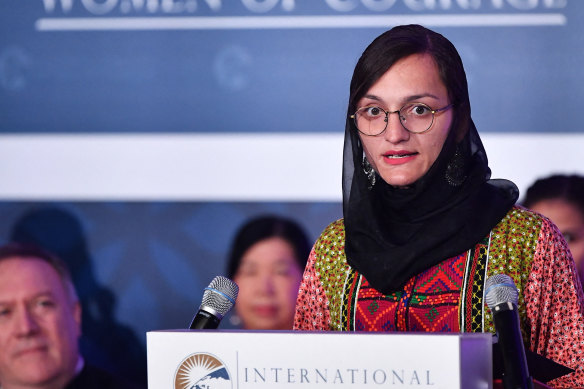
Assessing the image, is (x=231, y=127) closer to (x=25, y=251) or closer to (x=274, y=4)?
(x=274, y=4)

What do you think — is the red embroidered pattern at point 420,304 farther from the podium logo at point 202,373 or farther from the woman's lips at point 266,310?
the woman's lips at point 266,310

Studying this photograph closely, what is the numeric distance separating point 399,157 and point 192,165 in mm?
1486

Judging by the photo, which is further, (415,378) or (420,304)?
(420,304)

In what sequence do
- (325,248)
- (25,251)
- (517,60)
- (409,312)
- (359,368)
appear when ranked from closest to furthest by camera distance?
(359,368) < (409,312) < (325,248) < (517,60) < (25,251)

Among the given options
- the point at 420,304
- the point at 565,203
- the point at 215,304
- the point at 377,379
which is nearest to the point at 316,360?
the point at 377,379

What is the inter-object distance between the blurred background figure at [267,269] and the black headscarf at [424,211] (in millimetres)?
1170

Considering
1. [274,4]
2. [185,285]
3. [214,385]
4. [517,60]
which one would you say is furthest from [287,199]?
[214,385]

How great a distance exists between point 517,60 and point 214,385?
2.12 m

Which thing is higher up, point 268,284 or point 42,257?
point 42,257

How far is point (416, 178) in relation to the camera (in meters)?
1.75

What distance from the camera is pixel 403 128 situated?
173cm

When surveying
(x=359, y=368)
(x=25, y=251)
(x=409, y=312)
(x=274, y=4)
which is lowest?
(x=359, y=368)

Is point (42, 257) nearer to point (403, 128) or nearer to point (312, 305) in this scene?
point (312, 305)

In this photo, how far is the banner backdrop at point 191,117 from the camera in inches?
115
